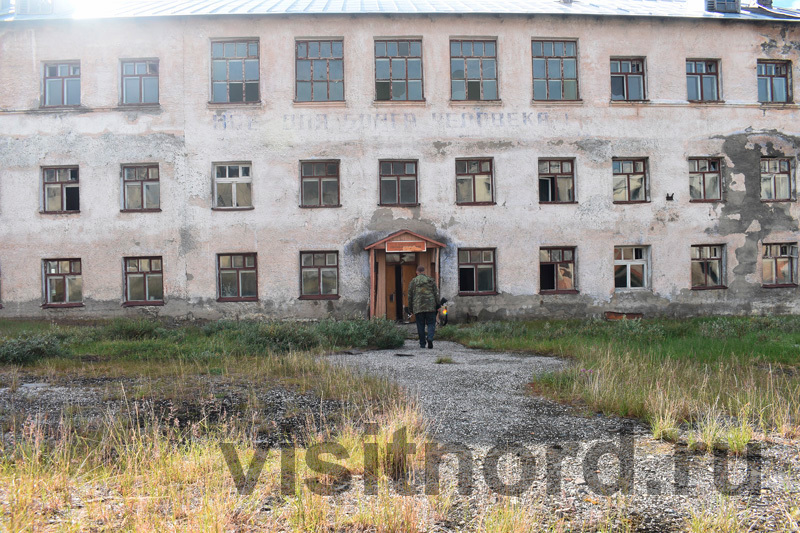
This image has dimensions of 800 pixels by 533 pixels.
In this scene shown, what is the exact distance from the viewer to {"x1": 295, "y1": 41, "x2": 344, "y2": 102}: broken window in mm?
18656

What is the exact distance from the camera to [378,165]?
1852cm

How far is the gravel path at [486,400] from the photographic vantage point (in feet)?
17.4

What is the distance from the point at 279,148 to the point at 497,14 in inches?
320

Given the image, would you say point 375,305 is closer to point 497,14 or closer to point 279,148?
point 279,148

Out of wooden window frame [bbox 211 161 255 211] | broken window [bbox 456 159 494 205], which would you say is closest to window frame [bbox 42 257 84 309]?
wooden window frame [bbox 211 161 255 211]

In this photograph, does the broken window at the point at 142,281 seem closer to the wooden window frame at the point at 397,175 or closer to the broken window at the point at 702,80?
the wooden window frame at the point at 397,175

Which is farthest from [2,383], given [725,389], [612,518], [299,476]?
[725,389]

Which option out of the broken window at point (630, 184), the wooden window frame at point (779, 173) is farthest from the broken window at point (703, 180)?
the broken window at point (630, 184)

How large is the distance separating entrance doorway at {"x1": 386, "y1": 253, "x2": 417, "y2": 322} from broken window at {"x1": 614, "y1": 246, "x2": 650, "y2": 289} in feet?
21.7

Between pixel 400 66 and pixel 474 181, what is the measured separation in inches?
174

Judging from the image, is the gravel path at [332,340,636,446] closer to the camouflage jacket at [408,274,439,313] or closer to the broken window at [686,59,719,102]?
the camouflage jacket at [408,274,439,313]

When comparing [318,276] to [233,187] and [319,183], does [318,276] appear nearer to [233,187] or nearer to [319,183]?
[319,183]

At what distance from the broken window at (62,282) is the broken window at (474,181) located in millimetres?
12211

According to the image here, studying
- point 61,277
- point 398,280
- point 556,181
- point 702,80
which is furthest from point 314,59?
point 702,80
